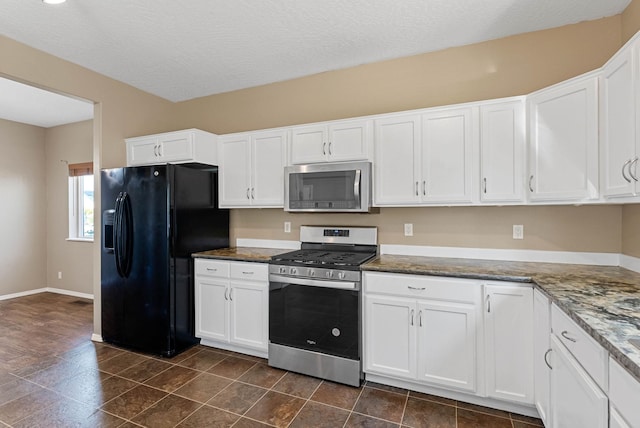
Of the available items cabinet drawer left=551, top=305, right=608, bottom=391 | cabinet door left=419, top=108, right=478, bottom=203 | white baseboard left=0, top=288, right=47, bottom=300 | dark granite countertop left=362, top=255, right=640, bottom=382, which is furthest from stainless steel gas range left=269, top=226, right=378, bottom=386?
white baseboard left=0, top=288, right=47, bottom=300

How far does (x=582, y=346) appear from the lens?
1.32 m

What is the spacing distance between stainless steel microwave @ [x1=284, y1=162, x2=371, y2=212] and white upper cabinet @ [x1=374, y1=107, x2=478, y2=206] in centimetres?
13

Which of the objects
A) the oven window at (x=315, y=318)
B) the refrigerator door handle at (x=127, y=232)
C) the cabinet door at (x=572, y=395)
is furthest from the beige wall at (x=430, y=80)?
the cabinet door at (x=572, y=395)

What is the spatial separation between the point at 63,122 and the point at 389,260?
227 inches

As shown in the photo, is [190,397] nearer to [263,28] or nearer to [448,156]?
[448,156]

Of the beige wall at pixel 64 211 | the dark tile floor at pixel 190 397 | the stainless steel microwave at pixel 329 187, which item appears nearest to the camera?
the dark tile floor at pixel 190 397

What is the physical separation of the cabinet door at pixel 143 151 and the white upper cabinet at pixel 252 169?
27.8 inches

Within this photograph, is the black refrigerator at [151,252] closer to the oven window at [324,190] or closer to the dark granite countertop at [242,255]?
the dark granite countertop at [242,255]

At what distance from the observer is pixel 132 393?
2441 millimetres

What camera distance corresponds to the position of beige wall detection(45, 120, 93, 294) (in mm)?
5207

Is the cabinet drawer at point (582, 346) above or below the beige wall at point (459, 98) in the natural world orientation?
below

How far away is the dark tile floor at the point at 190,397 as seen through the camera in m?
2.11

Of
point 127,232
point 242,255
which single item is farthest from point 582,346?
point 127,232

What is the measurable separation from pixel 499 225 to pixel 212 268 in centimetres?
262
